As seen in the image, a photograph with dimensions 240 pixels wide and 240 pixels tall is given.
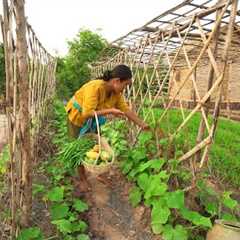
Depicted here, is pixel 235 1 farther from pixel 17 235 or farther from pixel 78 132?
pixel 17 235

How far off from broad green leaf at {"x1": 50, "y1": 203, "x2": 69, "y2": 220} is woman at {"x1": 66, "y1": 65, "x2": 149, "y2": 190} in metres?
0.97

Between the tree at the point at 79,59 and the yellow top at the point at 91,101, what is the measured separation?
1505 cm

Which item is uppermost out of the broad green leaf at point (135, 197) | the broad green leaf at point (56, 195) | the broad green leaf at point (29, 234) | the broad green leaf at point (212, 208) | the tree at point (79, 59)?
the broad green leaf at point (29, 234)

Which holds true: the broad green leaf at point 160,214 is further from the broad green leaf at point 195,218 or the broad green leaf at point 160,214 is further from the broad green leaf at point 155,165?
the broad green leaf at point 155,165

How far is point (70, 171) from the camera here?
4.93 metres

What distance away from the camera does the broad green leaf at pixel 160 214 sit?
346cm

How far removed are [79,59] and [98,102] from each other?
16.8m

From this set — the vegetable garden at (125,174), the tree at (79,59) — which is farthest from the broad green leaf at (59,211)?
the tree at (79,59)

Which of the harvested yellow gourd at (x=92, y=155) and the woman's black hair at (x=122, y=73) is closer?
the harvested yellow gourd at (x=92, y=155)

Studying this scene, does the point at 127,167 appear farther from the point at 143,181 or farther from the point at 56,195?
the point at 56,195

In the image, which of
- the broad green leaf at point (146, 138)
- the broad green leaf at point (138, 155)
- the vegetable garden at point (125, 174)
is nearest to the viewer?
the vegetable garden at point (125, 174)

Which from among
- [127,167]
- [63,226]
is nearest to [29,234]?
[63,226]

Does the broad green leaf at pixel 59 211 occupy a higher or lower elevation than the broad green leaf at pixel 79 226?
higher

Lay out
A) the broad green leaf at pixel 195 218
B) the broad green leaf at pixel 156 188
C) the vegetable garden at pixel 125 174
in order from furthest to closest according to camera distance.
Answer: the broad green leaf at pixel 156 188 < the broad green leaf at pixel 195 218 < the vegetable garden at pixel 125 174
